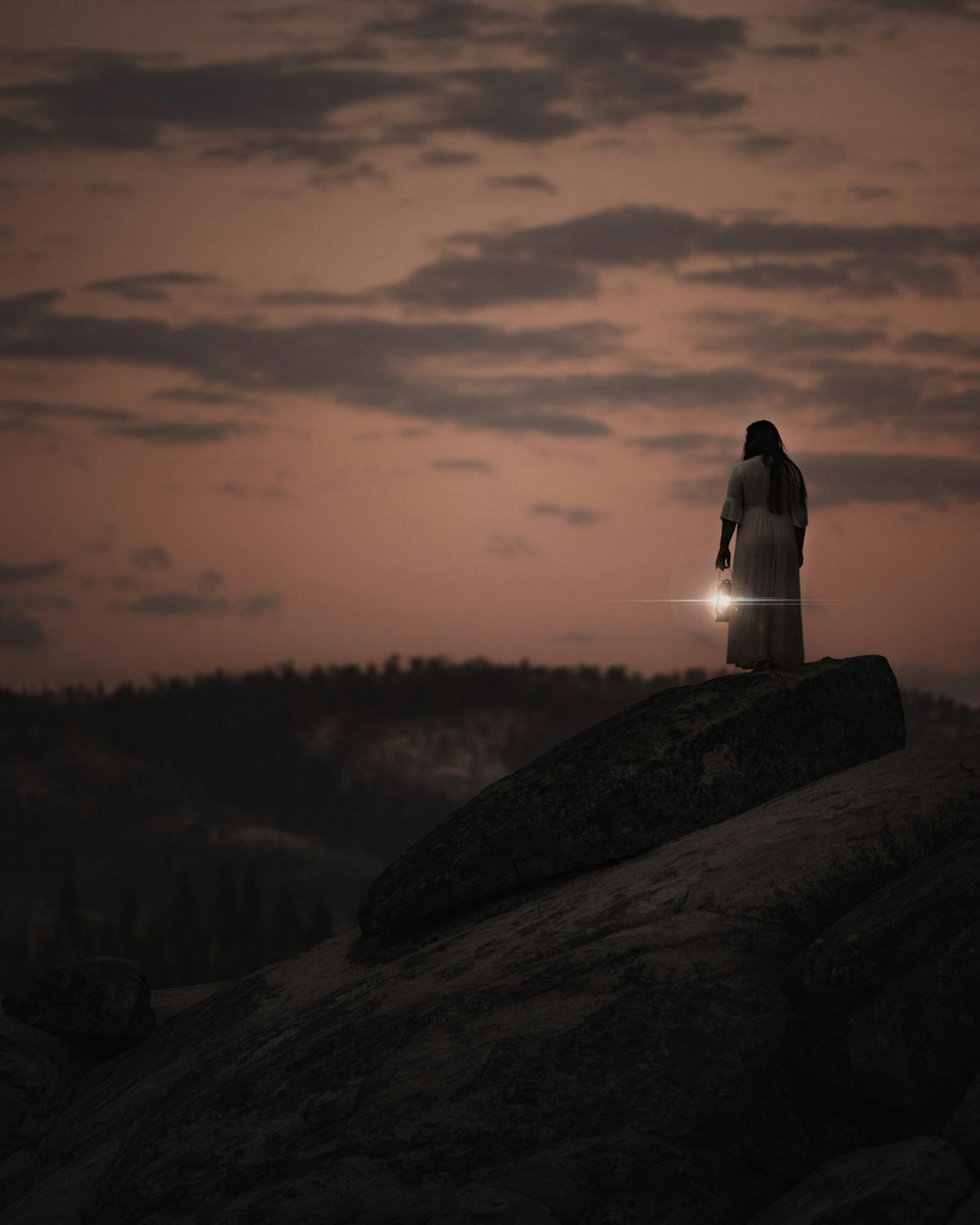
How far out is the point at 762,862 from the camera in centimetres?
1367

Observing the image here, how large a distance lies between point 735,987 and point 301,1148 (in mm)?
3506

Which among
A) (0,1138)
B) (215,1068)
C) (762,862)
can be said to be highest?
(762,862)

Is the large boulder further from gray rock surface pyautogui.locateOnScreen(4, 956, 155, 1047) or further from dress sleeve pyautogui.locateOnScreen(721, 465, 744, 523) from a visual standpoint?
gray rock surface pyautogui.locateOnScreen(4, 956, 155, 1047)

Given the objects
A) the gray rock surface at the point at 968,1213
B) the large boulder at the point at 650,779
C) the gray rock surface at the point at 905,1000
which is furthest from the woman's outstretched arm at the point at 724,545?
the gray rock surface at the point at 968,1213

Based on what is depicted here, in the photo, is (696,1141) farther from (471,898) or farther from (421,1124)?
(471,898)

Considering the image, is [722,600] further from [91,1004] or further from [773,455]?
[91,1004]

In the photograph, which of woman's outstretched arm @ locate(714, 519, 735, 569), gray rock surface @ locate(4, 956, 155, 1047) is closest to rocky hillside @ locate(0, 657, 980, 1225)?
gray rock surface @ locate(4, 956, 155, 1047)

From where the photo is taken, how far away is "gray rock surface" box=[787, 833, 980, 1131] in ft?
36.6

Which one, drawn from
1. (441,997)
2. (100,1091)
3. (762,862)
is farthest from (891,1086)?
(100,1091)

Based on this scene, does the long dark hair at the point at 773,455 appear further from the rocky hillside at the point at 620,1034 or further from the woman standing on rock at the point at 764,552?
the rocky hillside at the point at 620,1034

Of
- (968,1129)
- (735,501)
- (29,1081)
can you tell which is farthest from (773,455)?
(29,1081)

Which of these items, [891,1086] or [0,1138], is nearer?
[891,1086]

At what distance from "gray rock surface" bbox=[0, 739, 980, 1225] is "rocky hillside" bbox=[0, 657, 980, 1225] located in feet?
0.08

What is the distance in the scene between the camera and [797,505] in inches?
739
